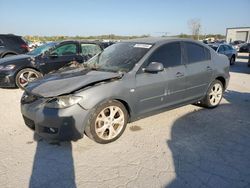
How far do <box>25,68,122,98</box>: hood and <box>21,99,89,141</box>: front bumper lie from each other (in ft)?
0.70

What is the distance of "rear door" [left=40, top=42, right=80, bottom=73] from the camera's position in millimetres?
7590

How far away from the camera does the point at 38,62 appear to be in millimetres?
7496

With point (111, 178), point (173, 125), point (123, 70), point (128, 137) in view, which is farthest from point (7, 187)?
point (173, 125)

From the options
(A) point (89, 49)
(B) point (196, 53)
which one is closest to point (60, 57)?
(A) point (89, 49)

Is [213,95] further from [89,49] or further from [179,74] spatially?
[89,49]

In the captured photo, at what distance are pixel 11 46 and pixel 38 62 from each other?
5.49 m

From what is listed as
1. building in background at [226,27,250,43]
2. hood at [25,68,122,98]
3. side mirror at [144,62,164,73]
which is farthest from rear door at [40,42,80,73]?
building in background at [226,27,250,43]

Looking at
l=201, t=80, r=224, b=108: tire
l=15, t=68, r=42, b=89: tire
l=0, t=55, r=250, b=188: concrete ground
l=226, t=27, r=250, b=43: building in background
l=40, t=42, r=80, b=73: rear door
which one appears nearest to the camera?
l=0, t=55, r=250, b=188: concrete ground

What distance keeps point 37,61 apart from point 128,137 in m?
4.66

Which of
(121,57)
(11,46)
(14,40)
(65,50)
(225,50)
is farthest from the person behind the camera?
(225,50)

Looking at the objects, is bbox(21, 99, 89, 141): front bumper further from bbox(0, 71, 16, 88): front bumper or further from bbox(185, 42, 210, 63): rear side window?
bbox(0, 71, 16, 88): front bumper

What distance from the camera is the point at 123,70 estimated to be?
4.14m

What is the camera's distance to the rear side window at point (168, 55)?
14.5ft

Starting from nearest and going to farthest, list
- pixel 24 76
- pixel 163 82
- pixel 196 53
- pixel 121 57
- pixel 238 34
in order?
pixel 163 82 < pixel 121 57 < pixel 196 53 < pixel 24 76 < pixel 238 34
